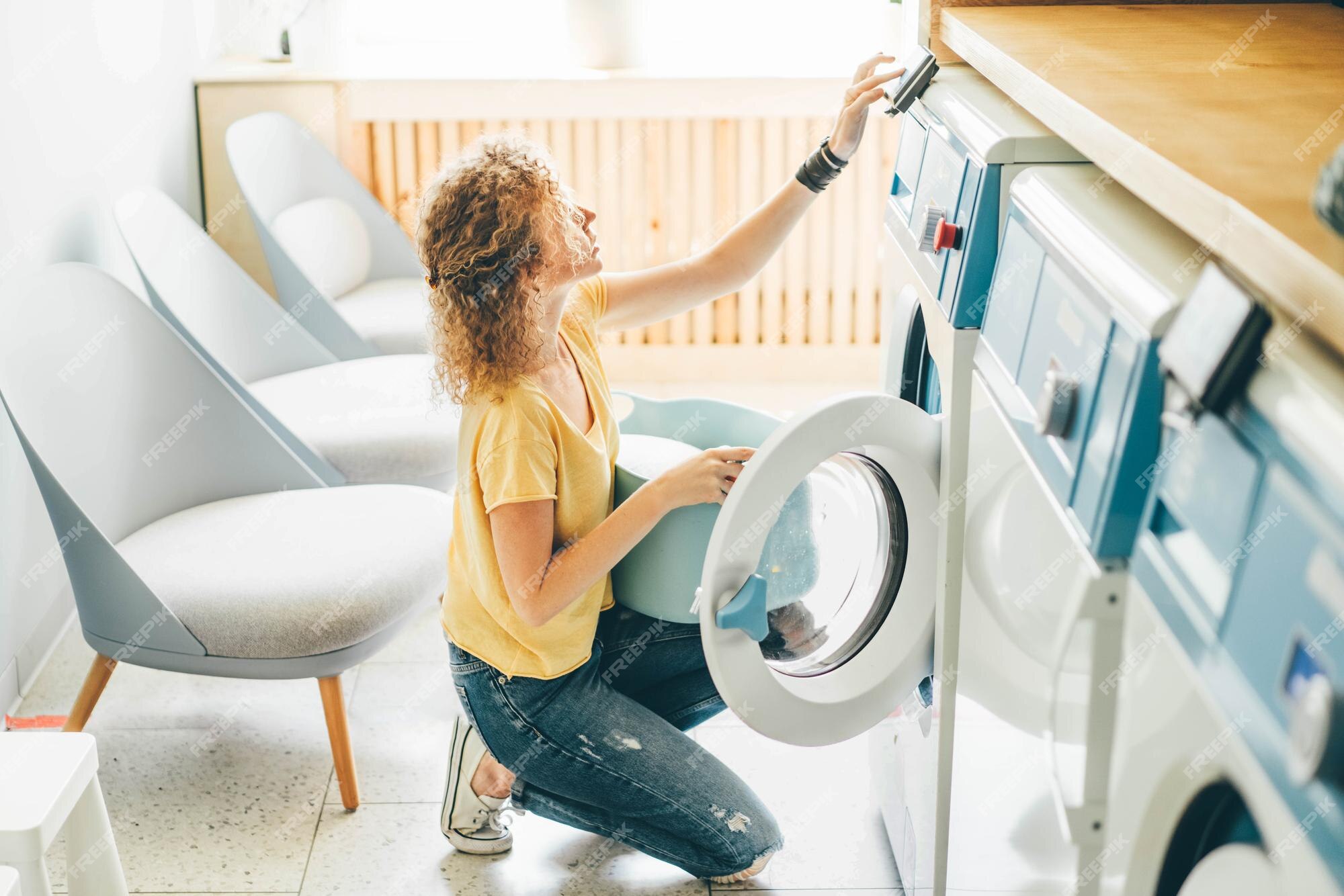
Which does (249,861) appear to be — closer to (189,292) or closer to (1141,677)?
(189,292)

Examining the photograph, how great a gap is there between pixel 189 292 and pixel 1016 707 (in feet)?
6.41

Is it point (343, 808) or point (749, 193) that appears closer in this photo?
point (343, 808)

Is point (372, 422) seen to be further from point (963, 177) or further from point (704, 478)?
point (963, 177)

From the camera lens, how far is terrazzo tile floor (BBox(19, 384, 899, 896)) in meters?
1.83

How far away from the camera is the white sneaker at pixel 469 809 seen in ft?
6.11

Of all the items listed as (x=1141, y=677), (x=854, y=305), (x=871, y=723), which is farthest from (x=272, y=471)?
(x=854, y=305)

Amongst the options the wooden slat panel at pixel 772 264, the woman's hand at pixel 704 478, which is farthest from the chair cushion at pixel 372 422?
the wooden slat panel at pixel 772 264

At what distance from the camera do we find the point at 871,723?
4.89ft

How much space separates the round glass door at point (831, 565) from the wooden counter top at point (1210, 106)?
464mm

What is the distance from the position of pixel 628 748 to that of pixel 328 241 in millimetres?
1807

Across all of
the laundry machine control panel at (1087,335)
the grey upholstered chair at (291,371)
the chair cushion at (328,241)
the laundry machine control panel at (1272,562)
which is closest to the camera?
the laundry machine control panel at (1272,562)

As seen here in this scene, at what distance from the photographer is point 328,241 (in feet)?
10.1

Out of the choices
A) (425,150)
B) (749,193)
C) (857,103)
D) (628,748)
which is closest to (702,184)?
(749,193)

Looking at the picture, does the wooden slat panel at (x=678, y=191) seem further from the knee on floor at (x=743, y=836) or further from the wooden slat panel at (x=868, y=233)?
the knee on floor at (x=743, y=836)
